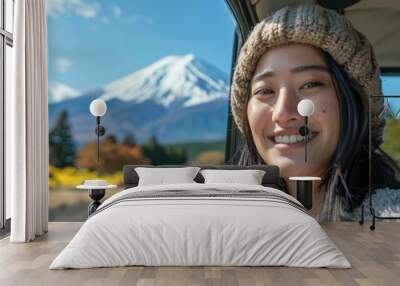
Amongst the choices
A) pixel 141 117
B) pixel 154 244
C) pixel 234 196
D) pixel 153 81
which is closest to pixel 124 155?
pixel 141 117

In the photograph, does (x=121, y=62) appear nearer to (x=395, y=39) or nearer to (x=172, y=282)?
(x=395, y=39)

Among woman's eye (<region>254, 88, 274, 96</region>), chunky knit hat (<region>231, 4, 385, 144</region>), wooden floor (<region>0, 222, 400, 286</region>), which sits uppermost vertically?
chunky knit hat (<region>231, 4, 385, 144</region>)

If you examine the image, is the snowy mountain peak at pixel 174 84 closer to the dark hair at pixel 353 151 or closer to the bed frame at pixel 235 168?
the dark hair at pixel 353 151

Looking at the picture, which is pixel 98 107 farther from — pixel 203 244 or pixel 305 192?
pixel 203 244

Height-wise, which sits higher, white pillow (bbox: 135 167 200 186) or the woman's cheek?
the woman's cheek

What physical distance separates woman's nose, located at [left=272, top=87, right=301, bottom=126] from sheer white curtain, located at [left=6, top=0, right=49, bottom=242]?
2601mm

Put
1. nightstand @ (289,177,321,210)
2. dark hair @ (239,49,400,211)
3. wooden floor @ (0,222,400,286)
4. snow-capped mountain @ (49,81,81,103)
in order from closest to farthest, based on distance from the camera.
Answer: wooden floor @ (0,222,400,286)
nightstand @ (289,177,321,210)
dark hair @ (239,49,400,211)
snow-capped mountain @ (49,81,81,103)

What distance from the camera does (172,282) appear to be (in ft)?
11.3

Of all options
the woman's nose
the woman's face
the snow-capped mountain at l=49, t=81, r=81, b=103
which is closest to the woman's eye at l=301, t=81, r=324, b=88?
Answer: the woman's face

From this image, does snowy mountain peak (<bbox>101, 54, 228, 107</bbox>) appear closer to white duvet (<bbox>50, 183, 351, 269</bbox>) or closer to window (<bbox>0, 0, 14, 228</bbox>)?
window (<bbox>0, 0, 14, 228</bbox>)

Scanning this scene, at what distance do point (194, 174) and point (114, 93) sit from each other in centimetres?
166

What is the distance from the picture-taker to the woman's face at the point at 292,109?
240 inches

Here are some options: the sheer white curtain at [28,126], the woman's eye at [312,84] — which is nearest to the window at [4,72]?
the sheer white curtain at [28,126]

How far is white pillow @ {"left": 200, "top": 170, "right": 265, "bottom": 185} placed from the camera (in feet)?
18.8
